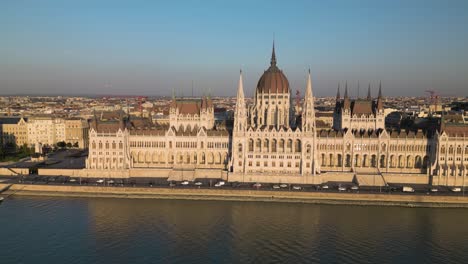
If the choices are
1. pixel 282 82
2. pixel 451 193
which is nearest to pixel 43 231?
pixel 282 82

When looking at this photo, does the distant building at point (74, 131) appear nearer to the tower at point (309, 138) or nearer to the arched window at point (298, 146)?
the arched window at point (298, 146)

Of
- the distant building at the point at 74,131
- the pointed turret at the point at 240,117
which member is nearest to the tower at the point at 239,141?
the pointed turret at the point at 240,117

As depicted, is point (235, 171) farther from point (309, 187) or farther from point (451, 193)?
point (451, 193)

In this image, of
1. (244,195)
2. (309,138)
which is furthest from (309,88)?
(244,195)

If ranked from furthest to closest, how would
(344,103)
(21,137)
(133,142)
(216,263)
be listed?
1. (21,137)
2. (344,103)
3. (133,142)
4. (216,263)

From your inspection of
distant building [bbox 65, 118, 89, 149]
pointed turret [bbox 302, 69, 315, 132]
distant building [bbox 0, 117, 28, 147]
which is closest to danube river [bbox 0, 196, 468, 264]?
pointed turret [bbox 302, 69, 315, 132]

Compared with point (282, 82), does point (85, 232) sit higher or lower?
lower

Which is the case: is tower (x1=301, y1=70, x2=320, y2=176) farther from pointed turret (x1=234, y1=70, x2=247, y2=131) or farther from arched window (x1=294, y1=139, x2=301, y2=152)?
pointed turret (x1=234, y1=70, x2=247, y2=131)
